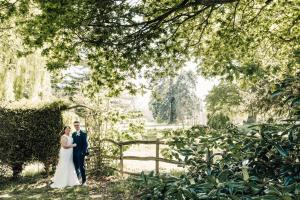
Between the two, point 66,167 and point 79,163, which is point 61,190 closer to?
point 66,167

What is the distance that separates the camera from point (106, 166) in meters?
17.0

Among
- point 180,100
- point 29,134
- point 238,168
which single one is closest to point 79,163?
point 29,134

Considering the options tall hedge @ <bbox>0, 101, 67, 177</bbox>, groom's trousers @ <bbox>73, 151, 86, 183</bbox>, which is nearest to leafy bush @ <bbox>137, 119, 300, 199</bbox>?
groom's trousers @ <bbox>73, 151, 86, 183</bbox>

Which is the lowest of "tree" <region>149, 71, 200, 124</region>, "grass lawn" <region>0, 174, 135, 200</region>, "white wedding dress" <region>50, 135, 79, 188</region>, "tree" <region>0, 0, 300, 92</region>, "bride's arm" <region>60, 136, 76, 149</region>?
"grass lawn" <region>0, 174, 135, 200</region>

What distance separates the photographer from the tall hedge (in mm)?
16250

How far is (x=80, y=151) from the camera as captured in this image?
15625 millimetres

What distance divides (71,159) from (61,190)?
1698mm

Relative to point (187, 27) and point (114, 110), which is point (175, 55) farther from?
point (114, 110)

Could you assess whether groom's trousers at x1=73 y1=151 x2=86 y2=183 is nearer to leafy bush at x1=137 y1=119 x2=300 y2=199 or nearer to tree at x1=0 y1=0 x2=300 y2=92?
tree at x1=0 y1=0 x2=300 y2=92

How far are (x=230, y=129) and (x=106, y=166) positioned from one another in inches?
557

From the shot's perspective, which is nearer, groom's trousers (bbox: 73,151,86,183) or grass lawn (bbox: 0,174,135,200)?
grass lawn (bbox: 0,174,135,200)

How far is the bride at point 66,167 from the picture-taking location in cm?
1534

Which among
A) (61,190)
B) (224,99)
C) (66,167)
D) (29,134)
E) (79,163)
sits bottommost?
(61,190)

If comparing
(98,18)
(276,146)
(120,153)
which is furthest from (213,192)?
(120,153)
